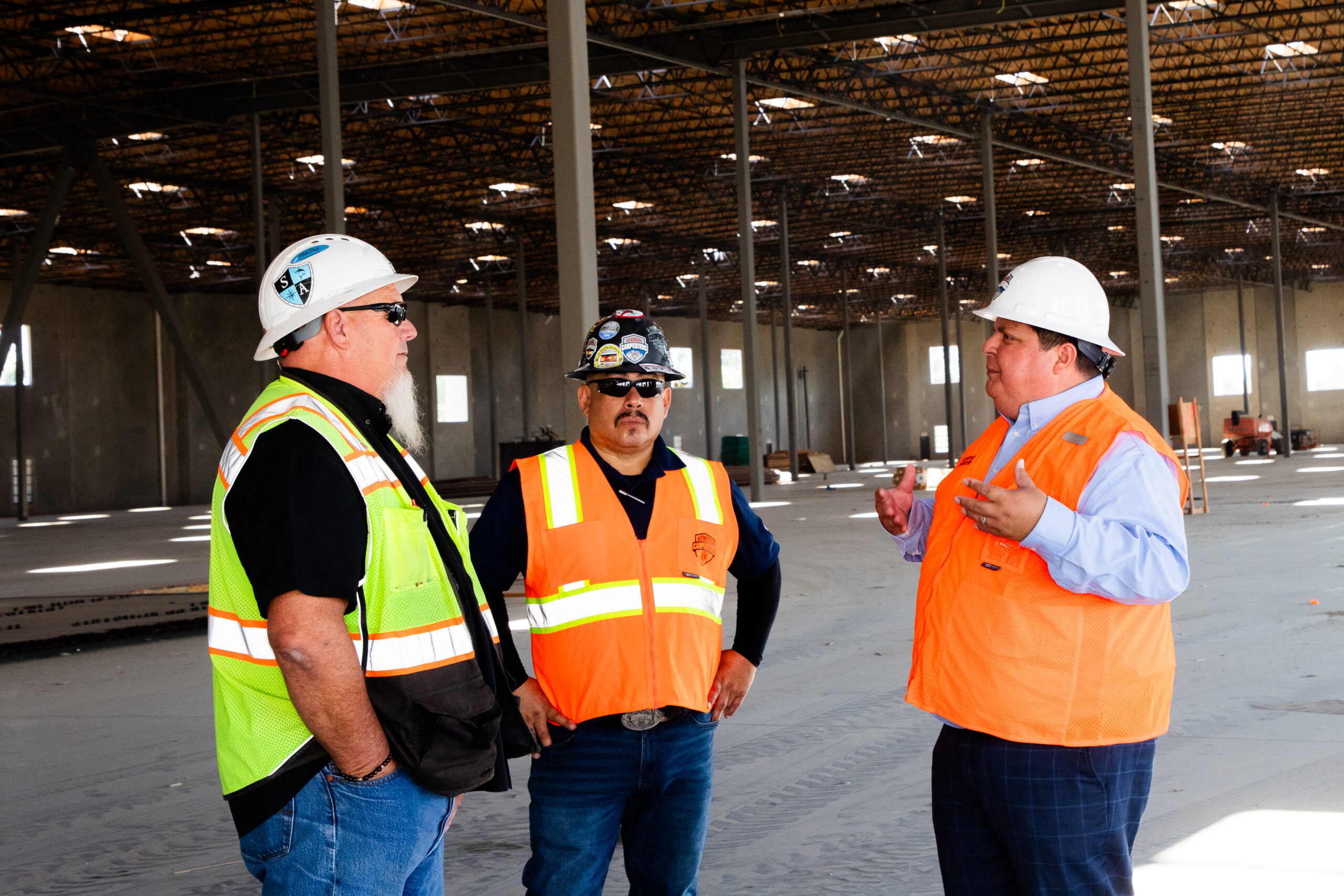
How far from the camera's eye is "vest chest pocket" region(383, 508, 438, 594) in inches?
93.7

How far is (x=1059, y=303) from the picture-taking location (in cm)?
284

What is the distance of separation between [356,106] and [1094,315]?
27.5 m

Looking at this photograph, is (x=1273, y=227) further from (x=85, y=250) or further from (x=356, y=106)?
(x=85, y=250)

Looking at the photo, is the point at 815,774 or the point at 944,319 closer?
the point at 815,774

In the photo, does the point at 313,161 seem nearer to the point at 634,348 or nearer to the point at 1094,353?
the point at 634,348

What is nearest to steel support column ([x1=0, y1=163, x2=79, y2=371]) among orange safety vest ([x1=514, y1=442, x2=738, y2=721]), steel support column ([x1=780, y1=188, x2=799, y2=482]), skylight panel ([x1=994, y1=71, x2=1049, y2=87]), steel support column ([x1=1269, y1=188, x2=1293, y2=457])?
steel support column ([x1=780, y1=188, x2=799, y2=482])

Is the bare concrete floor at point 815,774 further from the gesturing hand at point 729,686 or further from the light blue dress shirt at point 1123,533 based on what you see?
the light blue dress shirt at point 1123,533

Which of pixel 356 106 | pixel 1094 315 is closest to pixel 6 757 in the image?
pixel 1094 315

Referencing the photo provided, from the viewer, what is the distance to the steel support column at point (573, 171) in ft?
36.8

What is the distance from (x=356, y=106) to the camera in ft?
92.2

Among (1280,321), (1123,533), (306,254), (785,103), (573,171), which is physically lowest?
(1123,533)

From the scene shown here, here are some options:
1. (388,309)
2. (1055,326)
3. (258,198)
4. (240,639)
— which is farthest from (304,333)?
(258,198)

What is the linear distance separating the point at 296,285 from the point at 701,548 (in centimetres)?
122

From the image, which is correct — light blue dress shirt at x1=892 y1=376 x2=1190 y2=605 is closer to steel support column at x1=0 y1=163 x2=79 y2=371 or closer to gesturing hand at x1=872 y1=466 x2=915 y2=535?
gesturing hand at x1=872 y1=466 x2=915 y2=535
